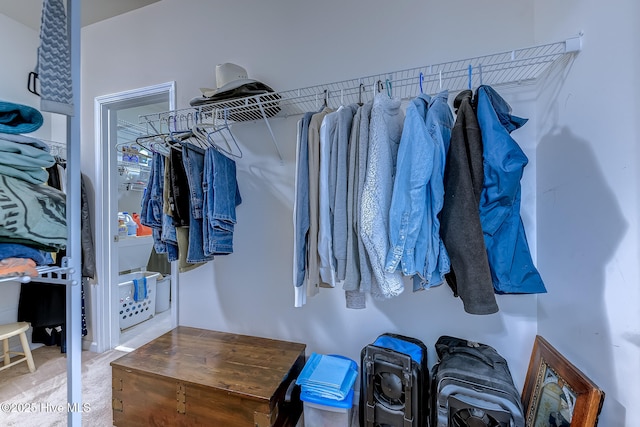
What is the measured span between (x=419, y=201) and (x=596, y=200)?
25.0 inches

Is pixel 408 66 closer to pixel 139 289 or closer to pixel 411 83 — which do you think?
pixel 411 83

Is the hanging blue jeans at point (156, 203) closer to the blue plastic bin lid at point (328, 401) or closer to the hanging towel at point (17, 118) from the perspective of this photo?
the hanging towel at point (17, 118)

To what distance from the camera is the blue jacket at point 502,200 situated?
0.87 meters

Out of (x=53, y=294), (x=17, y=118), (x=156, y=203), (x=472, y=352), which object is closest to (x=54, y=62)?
(x=17, y=118)

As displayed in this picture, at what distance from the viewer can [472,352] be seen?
1.20 m

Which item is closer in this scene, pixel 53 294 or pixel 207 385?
pixel 207 385

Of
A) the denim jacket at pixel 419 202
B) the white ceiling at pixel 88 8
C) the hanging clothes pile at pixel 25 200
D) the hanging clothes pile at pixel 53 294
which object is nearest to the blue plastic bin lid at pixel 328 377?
the denim jacket at pixel 419 202

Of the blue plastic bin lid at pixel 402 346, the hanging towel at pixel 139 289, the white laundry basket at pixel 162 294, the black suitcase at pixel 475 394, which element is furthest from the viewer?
the white laundry basket at pixel 162 294

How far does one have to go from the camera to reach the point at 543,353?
1149 millimetres

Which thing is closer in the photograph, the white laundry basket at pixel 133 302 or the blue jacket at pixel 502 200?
the blue jacket at pixel 502 200

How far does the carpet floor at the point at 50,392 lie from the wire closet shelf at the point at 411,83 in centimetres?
170

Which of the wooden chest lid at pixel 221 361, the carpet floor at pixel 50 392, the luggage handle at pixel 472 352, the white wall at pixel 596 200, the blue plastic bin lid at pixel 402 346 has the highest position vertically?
the white wall at pixel 596 200

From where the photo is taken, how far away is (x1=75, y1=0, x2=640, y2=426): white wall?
839 millimetres

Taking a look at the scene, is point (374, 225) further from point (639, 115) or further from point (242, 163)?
point (242, 163)
